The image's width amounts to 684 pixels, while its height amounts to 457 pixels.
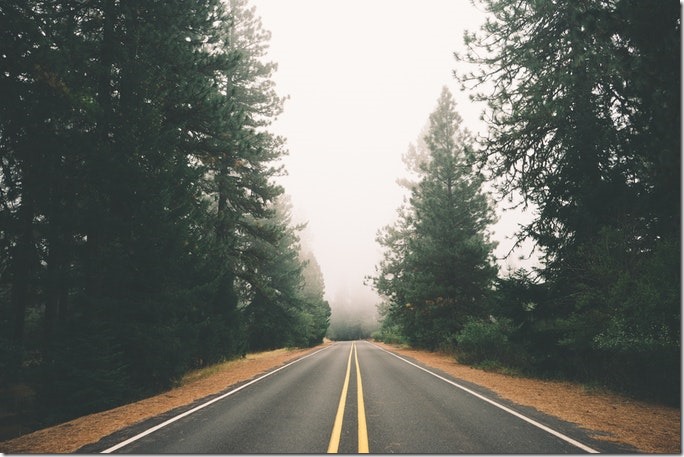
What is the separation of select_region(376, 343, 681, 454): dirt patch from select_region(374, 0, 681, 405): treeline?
90cm

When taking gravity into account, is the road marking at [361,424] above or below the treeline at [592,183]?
below

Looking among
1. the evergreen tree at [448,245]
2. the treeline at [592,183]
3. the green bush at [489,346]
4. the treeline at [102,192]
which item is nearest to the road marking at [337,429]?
the treeline at [102,192]

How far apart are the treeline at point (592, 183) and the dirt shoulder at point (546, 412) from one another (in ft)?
3.92

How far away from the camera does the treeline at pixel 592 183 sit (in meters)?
6.13

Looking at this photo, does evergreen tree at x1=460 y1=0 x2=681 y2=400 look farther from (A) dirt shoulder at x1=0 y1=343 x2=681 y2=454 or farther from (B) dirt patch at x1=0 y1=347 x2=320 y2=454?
(B) dirt patch at x1=0 y1=347 x2=320 y2=454

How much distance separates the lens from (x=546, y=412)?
7371mm

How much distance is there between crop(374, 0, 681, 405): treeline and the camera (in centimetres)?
613

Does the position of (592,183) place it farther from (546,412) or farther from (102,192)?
(102,192)

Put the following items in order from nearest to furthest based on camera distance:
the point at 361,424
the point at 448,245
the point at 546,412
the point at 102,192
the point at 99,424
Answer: the point at 361,424 < the point at 99,424 < the point at 546,412 < the point at 102,192 < the point at 448,245

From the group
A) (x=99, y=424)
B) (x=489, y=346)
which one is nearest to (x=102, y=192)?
(x=99, y=424)

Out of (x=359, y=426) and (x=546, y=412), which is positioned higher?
(x=359, y=426)

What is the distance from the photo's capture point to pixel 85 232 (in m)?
9.57

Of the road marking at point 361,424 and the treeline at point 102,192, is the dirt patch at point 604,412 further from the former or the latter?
the treeline at point 102,192

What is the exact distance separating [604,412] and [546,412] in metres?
1.35
